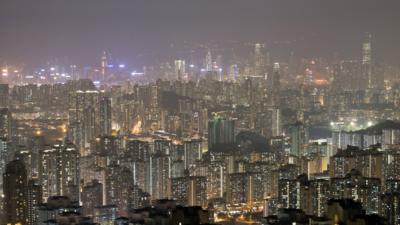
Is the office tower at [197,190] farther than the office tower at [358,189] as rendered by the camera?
Yes

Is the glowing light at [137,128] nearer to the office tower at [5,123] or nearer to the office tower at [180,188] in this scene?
the office tower at [5,123]

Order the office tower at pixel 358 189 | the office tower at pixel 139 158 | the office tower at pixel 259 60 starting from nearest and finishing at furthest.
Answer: the office tower at pixel 358 189, the office tower at pixel 139 158, the office tower at pixel 259 60

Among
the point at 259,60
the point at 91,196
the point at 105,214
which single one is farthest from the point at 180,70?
the point at 105,214

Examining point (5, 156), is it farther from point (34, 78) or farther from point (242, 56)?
point (242, 56)

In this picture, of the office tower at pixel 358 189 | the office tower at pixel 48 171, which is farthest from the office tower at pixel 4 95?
the office tower at pixel 358 189


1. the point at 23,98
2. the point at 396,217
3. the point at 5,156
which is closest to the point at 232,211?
the point at 396,217

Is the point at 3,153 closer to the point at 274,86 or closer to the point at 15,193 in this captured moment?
the point at 15,193

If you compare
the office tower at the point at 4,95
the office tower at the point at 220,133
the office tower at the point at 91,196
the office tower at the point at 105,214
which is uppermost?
the office tower at the point at 4,95
